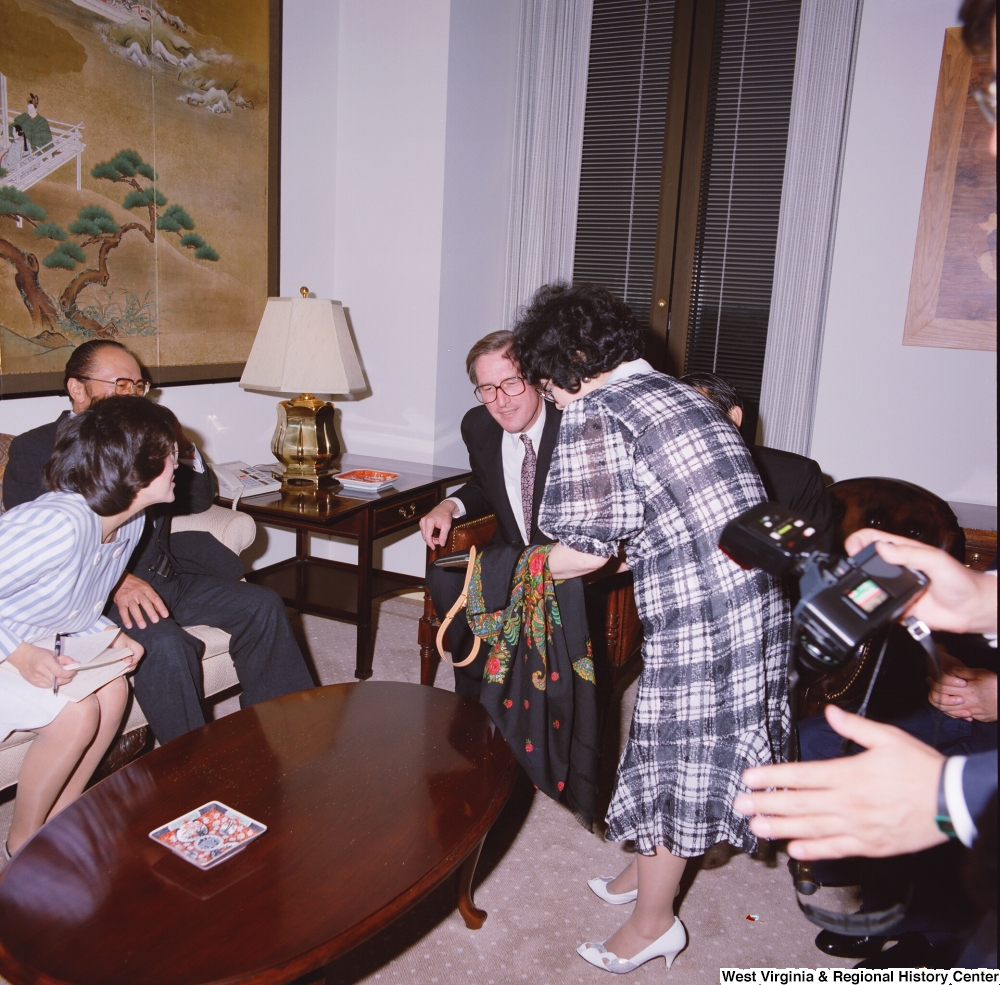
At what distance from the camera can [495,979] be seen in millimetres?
1729

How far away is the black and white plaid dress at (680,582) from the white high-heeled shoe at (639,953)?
0.27 meters

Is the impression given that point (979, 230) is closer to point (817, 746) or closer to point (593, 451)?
point (817, 746)

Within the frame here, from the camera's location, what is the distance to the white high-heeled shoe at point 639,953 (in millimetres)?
1748

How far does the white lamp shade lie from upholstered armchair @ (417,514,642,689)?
2.64 feet

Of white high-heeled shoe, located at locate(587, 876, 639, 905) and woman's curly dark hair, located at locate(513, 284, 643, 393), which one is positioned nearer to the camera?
woman's curly dark hair, located at locate(513, 284, 643, 393)

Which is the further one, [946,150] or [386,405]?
[386,405]

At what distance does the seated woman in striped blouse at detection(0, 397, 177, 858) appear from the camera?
6.17 feet

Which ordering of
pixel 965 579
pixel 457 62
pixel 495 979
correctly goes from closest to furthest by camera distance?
pixel 965 579, pixel 495 979, pixel 457 62

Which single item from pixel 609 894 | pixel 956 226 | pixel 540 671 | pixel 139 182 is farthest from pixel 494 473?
pixel 956 226

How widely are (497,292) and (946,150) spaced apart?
1991mm

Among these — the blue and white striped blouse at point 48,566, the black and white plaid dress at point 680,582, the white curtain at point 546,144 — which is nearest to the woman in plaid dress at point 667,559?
the black and white plaid dress at point 680,582

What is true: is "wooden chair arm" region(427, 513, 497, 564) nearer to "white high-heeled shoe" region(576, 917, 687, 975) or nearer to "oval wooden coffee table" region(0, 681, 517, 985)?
"oval wooden coffee table" region(0, 681, 517, 985)

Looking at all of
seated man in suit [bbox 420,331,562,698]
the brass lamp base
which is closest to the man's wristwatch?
seated man in suit [bbox 420,331,562,698]

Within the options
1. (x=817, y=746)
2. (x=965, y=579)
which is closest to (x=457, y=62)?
(x=817, y=746)
